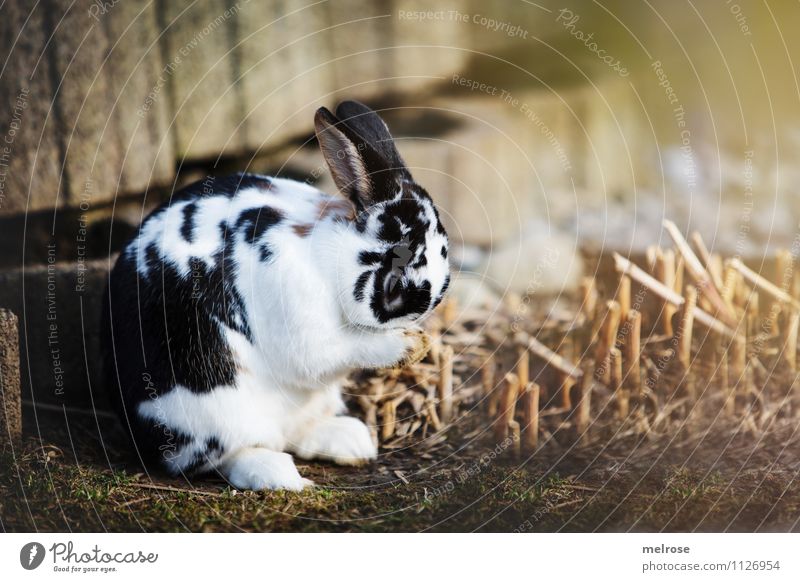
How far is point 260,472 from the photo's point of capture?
129 centimetres

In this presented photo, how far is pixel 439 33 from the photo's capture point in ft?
5.60

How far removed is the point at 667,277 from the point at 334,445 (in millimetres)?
700

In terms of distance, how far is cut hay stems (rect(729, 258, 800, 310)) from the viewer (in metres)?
1.61

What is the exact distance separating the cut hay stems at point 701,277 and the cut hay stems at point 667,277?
3 centimetres

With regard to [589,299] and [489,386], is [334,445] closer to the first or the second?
[489,386]

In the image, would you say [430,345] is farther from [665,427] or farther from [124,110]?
[124,110]

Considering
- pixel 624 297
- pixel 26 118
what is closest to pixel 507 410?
pixel 624 297

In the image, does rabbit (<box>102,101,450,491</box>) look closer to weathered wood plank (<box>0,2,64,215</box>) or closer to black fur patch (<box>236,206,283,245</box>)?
black fur patch (<box>236,206,283,245</box>)

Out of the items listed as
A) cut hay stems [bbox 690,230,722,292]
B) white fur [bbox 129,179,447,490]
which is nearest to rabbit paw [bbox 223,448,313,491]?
white fur [bbox 129,179,447,490]

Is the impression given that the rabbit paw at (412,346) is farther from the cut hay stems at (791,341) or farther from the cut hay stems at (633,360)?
the cut hay stems at (791,341)

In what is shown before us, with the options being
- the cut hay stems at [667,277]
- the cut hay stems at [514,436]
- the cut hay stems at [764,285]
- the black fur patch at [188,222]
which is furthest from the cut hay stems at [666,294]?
the black fur patch at [188,222]

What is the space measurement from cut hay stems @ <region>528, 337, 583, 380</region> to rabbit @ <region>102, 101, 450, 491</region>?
1.26 feet
